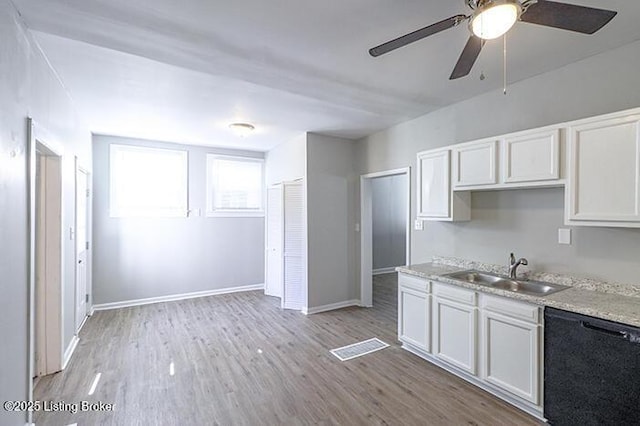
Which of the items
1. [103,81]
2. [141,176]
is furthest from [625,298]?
[141,176]

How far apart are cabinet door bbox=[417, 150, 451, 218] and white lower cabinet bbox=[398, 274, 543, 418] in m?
0.77

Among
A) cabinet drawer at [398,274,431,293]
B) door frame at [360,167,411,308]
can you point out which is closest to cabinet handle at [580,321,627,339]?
cabinet drawer at [398,274,431,293]

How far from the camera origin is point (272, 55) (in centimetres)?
247

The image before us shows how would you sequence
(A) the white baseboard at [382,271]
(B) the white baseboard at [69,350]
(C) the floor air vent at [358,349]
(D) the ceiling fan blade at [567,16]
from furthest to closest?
(A) the white baseboard at [382,271] → (C) the floor air vent at [358,349] → (B) the white baseboard at [69,350] → (D) the ceiling fan blade at [567,16]

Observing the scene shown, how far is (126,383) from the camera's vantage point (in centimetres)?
277

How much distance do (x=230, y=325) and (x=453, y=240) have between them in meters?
3.08

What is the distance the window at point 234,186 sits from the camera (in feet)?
18.6

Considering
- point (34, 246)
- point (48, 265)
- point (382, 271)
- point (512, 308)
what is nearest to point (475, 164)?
point (512, 308)

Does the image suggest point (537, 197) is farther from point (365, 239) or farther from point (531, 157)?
point (365, 239)

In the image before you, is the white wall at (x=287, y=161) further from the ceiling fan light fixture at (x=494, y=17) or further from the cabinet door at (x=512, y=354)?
the ceiling fan light fixture at (x=494, y=17)

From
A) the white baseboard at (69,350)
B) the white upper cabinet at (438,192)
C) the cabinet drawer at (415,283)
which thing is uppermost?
the white upper cabinet at (438,192)

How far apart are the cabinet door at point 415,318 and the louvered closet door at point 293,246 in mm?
1848

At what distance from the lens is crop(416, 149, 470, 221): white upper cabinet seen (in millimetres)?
3217

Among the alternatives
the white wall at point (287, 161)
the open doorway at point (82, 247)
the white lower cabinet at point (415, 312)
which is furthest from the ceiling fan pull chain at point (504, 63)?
→ the open doorway at point (82, 247)
